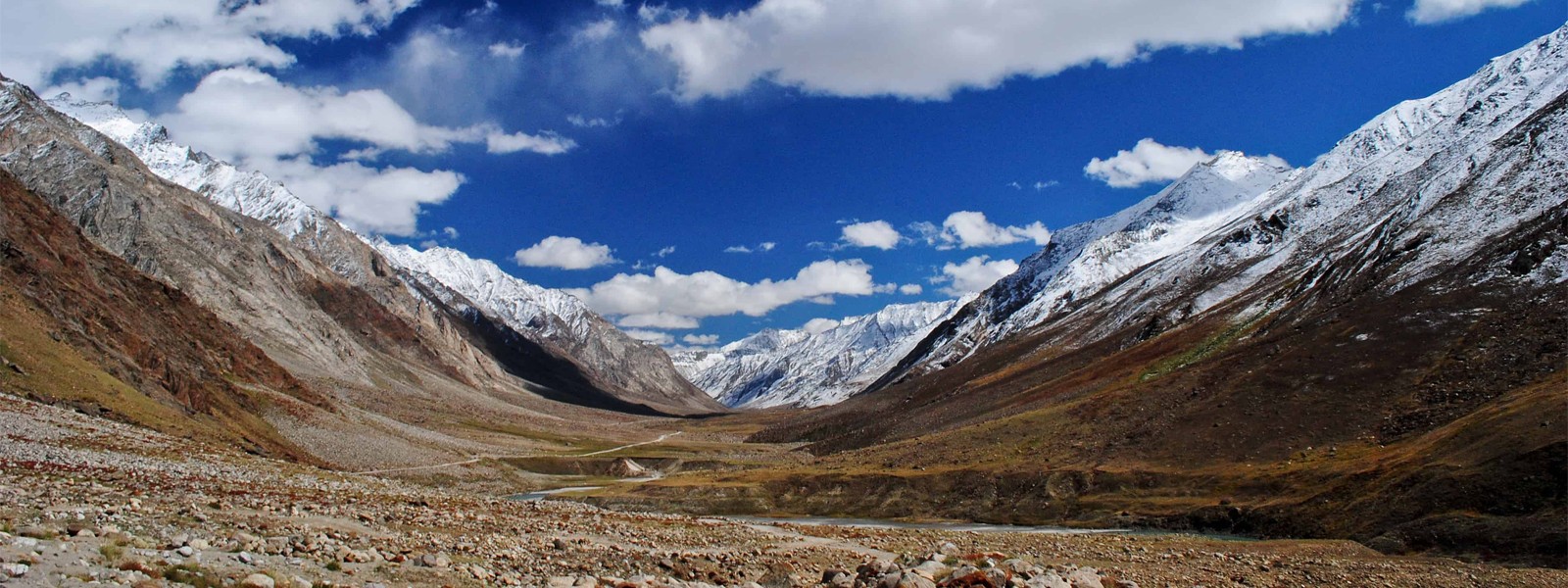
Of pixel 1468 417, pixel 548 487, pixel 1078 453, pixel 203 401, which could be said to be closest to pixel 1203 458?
pixel 1078 453

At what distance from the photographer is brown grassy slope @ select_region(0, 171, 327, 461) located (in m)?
60.6

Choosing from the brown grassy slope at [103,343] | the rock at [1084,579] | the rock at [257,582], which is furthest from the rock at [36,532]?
the brown grassy slope at [103,343]

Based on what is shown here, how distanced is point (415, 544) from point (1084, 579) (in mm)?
19421

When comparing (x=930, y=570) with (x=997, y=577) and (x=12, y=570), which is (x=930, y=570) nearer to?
(x=997, y=577)

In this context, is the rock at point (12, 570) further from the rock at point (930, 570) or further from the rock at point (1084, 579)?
Result: the rock at point (1084, 579)

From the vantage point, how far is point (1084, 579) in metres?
26.6

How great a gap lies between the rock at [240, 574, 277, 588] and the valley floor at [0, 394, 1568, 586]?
68mm

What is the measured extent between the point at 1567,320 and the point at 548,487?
9703cm

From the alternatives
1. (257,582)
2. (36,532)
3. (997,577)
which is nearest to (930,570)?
(997,577)

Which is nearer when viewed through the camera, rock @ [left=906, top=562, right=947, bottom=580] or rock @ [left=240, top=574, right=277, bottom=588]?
rock @ [left=240, top=574, right=277, bottom=588]

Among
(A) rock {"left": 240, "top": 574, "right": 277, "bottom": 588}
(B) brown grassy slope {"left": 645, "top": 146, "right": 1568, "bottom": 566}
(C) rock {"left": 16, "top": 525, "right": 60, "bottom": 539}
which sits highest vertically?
(C) rock {"left": 16, "top": 525, "right": 60, "bottom": 539}

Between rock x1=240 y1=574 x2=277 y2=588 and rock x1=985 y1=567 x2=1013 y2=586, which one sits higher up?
rock x1=240 y1=574 x2=277 y2=588

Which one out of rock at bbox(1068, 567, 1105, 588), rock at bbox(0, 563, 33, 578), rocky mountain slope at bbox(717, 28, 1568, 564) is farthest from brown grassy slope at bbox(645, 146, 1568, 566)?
rock at bbox(0, 563, 33, 578)

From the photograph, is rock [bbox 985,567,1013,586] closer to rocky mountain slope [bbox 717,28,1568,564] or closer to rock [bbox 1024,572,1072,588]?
rock [bbox 1024,572,1072,588]
